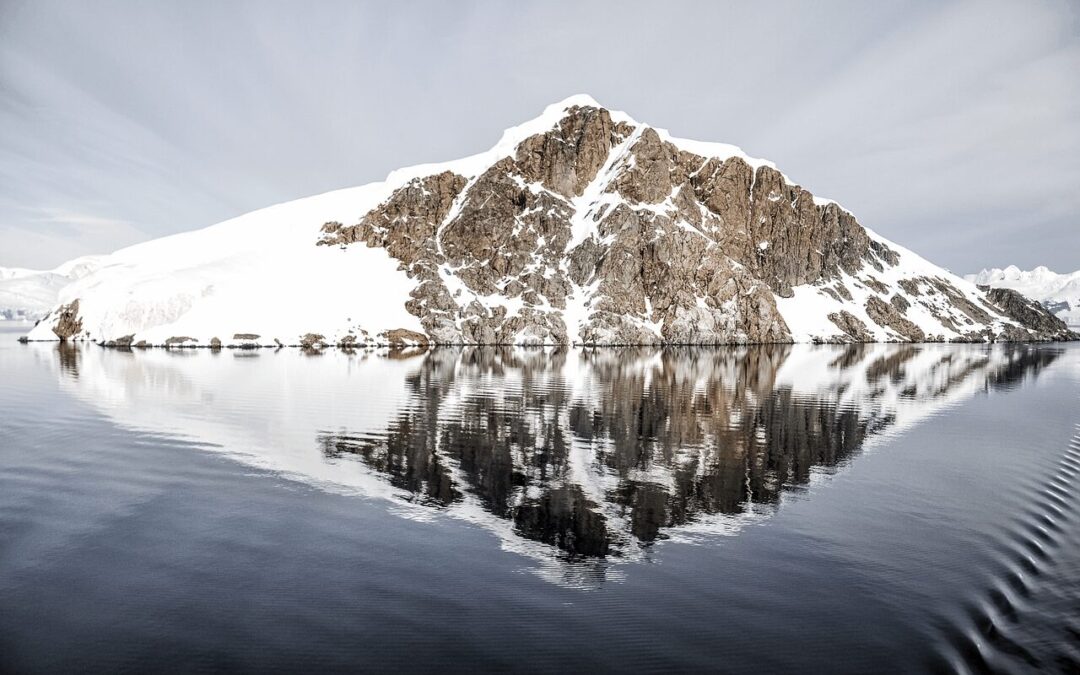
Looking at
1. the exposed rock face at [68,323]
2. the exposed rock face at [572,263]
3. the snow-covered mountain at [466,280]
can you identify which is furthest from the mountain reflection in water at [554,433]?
the exposed rock face at [68,323]

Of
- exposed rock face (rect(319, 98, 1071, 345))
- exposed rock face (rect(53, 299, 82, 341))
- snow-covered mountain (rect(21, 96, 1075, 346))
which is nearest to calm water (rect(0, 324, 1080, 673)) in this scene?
snow-covered mountain (rect(21, 96, 1075, 346))

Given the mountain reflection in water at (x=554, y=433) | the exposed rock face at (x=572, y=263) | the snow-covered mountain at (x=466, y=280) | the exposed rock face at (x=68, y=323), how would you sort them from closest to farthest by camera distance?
the mountain reflection in water at (x=554, y=433) < the snow-covered mountain at (x=466, y=280) < the exposed rock face at (x=68, y=323) < the exposed rock face at (x=572, y=263)

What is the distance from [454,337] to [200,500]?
449ft

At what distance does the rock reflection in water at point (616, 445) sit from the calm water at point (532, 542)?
10.0 inches

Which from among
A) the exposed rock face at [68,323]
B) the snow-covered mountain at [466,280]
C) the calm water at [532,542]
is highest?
the snow-covered mountain at [466,280]

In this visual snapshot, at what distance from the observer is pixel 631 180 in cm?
19175

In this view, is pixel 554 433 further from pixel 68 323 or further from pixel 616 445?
pixel 68 323

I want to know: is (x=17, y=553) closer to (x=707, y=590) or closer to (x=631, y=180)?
(x=707, y=590)

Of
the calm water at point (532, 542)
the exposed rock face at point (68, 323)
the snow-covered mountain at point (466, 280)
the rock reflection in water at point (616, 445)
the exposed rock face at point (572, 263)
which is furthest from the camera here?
the exposed rock face at point (572, 263)

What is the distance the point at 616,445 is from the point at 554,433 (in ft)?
15.7

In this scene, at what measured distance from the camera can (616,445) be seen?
1334 inches

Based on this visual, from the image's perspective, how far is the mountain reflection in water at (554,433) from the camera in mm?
21625

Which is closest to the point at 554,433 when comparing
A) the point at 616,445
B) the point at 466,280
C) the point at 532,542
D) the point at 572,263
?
the point at 616,445

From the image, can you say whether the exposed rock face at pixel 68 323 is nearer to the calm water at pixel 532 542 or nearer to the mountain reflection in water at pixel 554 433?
the mountain reflection in water at pixel 554 433
